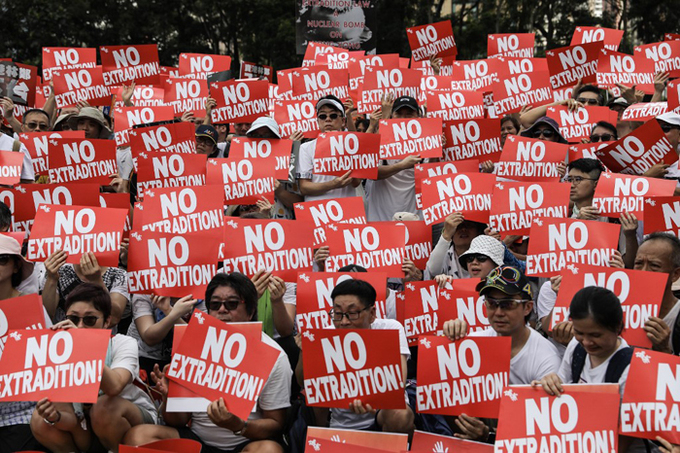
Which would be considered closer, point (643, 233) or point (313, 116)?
point (643, 233)

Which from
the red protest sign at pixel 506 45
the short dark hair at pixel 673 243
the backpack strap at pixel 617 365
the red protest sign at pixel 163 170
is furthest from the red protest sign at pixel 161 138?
the backpack strap at pixel 617 365

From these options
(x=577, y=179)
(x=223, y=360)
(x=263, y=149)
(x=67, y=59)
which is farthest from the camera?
(x=67, y=59)

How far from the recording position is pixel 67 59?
12.8 metres

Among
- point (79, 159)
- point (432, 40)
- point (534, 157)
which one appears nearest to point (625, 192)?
point (534, 157)

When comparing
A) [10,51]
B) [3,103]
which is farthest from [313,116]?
[10,51]

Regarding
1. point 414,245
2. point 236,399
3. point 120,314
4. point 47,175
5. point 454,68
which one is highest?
point 454,68

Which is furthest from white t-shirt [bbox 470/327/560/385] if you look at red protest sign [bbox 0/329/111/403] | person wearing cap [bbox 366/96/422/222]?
person wearing cap [bbox 366/96/422/222]

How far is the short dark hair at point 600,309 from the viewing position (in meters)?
5.19

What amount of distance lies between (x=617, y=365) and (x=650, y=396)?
0.33 m

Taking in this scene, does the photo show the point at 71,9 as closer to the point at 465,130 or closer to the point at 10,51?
the point at 10,51

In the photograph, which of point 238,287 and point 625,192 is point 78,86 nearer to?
point 238,287

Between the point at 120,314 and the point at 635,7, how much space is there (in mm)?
26957

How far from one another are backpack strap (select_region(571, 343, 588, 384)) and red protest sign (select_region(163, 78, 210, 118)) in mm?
8023

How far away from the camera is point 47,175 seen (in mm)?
10258
